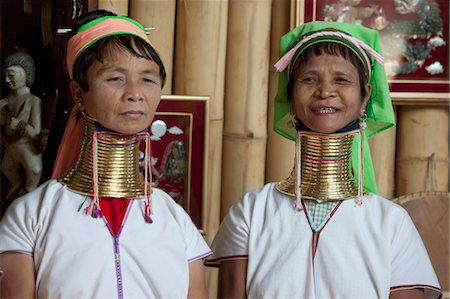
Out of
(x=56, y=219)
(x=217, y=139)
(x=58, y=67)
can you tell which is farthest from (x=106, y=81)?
(x=217, y=139)

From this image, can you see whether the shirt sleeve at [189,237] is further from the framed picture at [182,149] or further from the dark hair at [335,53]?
the framed picture at [182,149]

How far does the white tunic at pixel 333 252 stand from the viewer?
245 cm

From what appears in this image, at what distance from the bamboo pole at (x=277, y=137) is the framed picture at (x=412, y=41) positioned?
29 centimetres

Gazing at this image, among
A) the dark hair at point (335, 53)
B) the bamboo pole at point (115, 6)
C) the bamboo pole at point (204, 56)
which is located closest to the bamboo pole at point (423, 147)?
the bamboo pole at point (204, 56)

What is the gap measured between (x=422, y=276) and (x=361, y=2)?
1.61 metres

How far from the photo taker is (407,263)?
2486 millimetres

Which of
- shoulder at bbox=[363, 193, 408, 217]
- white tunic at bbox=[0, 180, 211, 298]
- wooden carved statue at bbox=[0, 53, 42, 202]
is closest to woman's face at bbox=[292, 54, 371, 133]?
shoulder at bbox=[363, 193, 408, 217]

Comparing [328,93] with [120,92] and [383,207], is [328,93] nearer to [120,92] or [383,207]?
[383,207]

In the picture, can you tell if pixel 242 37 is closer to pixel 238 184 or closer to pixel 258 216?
pixel 238 184

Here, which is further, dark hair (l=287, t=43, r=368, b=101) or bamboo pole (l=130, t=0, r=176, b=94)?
bamboo pole (l=130, t=0, r=176, b=94)

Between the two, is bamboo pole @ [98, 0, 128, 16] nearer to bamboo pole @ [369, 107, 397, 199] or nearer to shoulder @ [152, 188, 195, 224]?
shoulder @ [152, 188, 195, 224]

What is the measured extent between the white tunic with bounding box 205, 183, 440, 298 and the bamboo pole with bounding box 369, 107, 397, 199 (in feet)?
3.72

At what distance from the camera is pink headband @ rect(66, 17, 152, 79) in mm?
2346

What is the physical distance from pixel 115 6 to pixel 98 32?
1.16 metres
